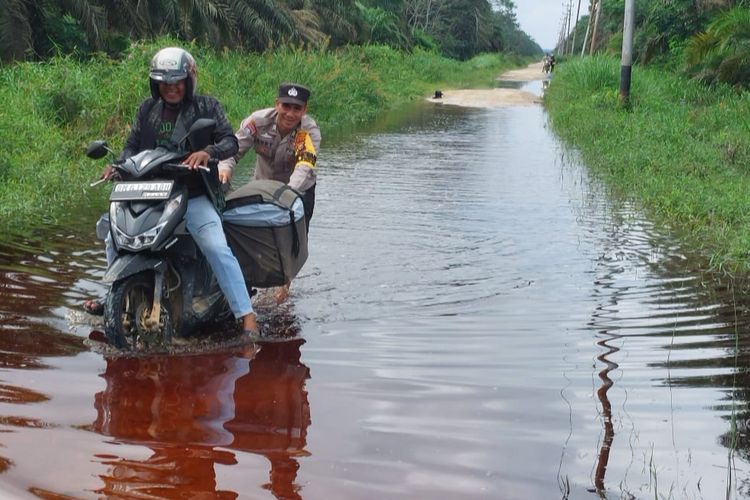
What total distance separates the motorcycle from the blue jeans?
11cm

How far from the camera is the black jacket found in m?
4.99

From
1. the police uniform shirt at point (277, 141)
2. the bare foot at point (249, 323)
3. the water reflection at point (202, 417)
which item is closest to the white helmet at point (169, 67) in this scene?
the police uniform shirt at point (277, 141)

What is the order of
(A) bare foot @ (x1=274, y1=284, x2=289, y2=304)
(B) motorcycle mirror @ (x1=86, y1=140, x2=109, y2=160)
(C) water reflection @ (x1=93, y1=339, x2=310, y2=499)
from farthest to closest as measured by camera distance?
(A) bare foot @ (x1=274, y1=284, x2=289, y2=304), (B) motorcycle mirror @ (x1=86, y1=140, x2=109, y2=160), (C) water reflection @ (x1=93, y1=339, x2=310, y2=499)

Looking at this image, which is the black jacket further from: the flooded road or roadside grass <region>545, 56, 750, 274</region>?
roadside grass <region>545, 56, 750, 274</region>

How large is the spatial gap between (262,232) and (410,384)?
138cm

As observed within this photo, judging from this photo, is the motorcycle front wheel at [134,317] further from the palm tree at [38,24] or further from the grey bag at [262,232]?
the palm tree at [38,24]

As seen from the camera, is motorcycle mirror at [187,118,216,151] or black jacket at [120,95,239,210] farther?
black jacket at [120,95,239,210]

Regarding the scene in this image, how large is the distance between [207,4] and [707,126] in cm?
1263

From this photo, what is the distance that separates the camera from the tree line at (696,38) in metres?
18.6

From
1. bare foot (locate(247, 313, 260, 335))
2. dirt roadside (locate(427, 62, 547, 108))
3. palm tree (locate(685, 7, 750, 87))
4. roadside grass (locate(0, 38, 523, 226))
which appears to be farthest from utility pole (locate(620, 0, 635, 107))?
bare foot (locate(247, 313, 260, 335))

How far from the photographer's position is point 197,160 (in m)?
4.71

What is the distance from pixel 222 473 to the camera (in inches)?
130

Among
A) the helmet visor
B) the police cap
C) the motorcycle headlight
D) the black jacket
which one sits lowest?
the motorcycle headlight

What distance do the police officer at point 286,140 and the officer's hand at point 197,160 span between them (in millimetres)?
1024
